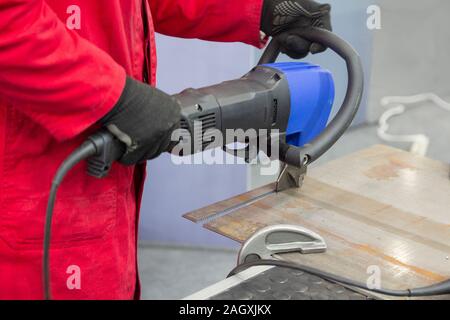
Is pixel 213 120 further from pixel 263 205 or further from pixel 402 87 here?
pixel 402 87

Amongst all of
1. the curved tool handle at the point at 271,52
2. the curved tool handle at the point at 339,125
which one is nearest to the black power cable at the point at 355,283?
the curved tool handle at the point at 339,125

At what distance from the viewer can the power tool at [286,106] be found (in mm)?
1009

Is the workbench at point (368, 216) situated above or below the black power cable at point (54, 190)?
below

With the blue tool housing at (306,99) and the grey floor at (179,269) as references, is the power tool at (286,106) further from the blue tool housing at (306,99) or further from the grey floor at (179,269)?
the grey floor at (179,269)

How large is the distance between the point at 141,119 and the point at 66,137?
0.35ft

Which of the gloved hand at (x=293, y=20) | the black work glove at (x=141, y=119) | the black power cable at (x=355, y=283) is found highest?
the gloved hand at (x=293, y=20)

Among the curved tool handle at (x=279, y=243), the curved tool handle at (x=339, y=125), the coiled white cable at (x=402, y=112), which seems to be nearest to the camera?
the curved tool handle at (x=279, y=243)

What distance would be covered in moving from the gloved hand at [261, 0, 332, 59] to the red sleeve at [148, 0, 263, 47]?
0.09 ft

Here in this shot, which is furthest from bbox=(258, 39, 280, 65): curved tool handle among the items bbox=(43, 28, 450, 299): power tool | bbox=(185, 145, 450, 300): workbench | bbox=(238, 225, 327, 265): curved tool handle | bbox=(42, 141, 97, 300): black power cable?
bbox=(42, 141, 97, 300): black power cable

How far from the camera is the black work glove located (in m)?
0.88

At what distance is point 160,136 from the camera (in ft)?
3.01

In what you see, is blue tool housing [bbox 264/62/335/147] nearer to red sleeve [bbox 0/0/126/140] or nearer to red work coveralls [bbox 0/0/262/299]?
red work coveralls [bbox 0/0/262/299]

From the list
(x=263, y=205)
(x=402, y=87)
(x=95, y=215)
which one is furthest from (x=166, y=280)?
(x=402, y=87)
